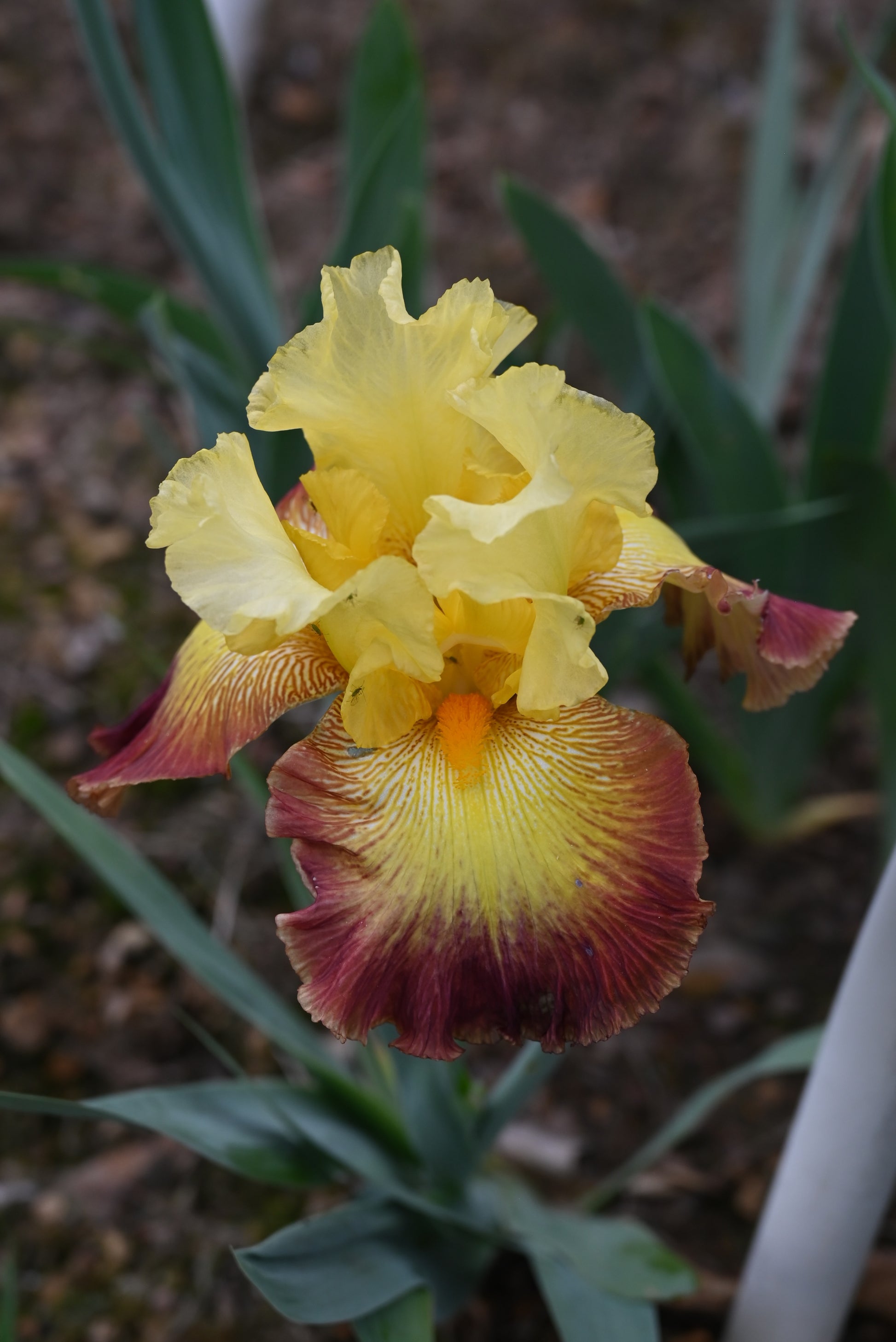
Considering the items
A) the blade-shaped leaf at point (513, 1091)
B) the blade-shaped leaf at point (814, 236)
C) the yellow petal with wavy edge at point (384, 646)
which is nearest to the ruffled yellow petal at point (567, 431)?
the yellow petal with wavy edge at point (384, 646)

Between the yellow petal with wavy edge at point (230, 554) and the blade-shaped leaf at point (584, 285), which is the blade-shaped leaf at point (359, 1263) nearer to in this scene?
the yellow petal with wavy edge at point (230, 554)

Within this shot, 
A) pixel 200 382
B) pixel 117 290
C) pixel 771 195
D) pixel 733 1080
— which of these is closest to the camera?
pixel 733 1080

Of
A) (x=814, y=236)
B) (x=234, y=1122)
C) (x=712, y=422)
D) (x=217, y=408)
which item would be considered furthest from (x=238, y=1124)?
(x=814, y=236)

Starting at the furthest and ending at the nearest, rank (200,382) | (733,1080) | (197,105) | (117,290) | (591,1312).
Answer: (117,290)
(197,105)
(200,382)
(733,1080)
(591,1312)

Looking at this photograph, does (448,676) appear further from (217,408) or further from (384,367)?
(217,408)

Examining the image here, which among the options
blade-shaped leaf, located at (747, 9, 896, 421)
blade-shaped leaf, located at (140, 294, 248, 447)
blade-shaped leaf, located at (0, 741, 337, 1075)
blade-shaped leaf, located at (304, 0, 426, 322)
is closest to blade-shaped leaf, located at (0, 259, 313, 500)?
blade-shaped leaf, located at (140, 294, 248, 447)

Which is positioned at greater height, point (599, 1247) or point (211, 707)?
point (211, 707)

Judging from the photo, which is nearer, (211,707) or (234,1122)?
(211,707)
